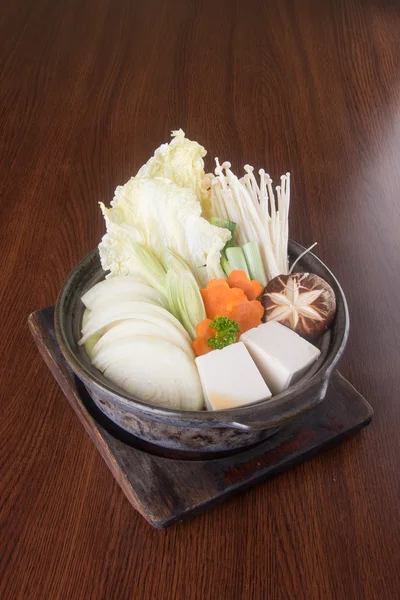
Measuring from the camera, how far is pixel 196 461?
112 centimetres

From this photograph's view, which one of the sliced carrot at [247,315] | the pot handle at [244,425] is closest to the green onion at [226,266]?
the sliced carrot at [247,315]

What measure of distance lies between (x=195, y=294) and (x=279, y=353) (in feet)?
0.71

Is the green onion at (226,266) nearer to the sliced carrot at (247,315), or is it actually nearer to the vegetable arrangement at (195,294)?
the vegetable arrangement at (195,294)

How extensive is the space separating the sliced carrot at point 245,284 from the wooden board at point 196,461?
0.78ft

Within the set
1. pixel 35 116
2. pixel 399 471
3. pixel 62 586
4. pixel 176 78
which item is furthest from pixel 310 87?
pixel 62 586

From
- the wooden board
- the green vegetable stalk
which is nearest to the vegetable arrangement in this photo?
the green vegetable stalk

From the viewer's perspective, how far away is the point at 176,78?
2.14 meters

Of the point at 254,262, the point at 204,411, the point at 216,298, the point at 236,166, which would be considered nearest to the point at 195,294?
the point at 216,298

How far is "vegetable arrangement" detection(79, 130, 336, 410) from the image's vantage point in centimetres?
108

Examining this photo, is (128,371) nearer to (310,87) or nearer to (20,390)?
(20,390)

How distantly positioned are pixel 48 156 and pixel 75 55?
21.9 inches

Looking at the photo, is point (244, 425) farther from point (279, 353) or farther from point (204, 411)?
point (279, 353)

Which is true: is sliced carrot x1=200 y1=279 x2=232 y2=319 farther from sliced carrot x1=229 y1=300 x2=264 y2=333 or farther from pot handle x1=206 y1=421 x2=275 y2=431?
pot handle x1=206 y1=421 x2=275 y2=431

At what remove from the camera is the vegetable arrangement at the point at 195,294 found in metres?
1.08
